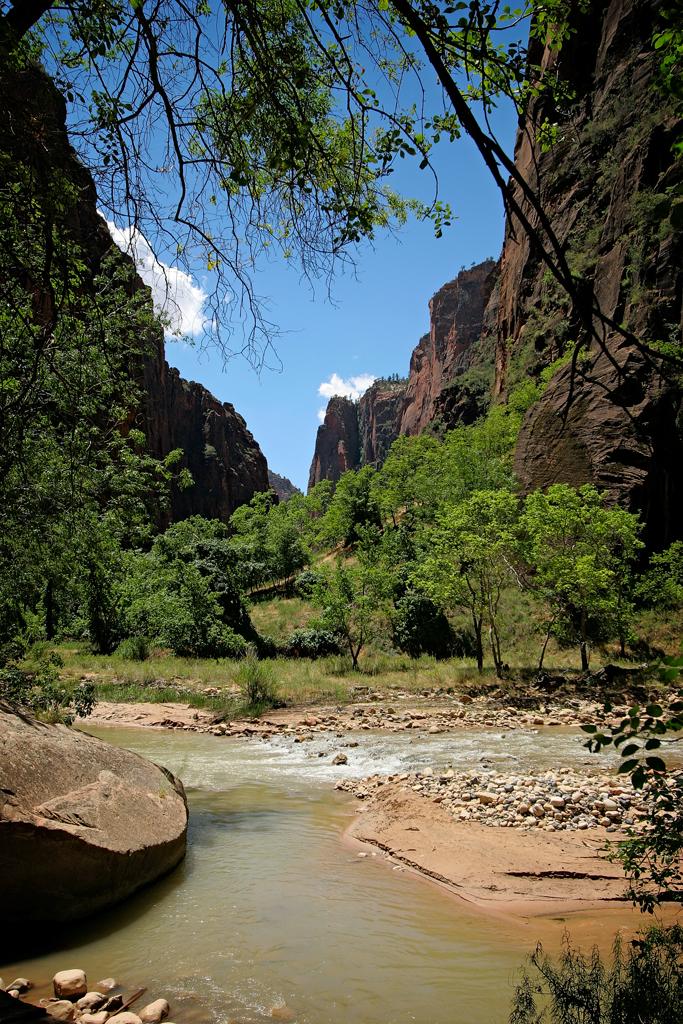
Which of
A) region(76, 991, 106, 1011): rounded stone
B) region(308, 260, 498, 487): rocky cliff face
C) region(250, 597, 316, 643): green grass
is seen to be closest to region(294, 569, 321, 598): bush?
region(250, 597, 316, 643): green grass

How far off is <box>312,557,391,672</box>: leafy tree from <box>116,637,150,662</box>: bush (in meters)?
8.13

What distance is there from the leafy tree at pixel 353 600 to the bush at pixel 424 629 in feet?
3.94

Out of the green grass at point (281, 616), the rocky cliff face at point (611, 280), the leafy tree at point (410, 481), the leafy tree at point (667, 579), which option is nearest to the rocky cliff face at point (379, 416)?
the rocky cliff face at point (611, 280)

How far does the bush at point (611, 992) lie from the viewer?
9.03 feet

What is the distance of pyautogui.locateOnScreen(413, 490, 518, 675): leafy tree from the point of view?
1898cm

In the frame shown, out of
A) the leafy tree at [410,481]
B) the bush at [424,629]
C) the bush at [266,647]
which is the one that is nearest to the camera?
the bush at [424,629]

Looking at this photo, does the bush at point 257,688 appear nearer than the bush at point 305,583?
Yes

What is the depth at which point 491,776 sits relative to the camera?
8906 millimetres

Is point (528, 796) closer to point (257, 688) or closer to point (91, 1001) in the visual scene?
point (91, 1001)

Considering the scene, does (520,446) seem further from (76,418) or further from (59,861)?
(59,861)

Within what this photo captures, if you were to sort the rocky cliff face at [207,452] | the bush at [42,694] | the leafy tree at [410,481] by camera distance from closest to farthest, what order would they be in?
the bush at [42,694], the leafy tree at [410,481], the rocky cliff face at [207,452]

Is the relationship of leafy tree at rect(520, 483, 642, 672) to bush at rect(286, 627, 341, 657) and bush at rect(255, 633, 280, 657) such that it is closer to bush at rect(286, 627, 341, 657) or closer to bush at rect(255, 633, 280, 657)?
bush at rect(286, 627, 341, 657)

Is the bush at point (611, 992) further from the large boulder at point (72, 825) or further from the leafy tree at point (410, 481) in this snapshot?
the leafy tree at point (410, 481)

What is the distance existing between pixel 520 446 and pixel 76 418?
24237 mm
